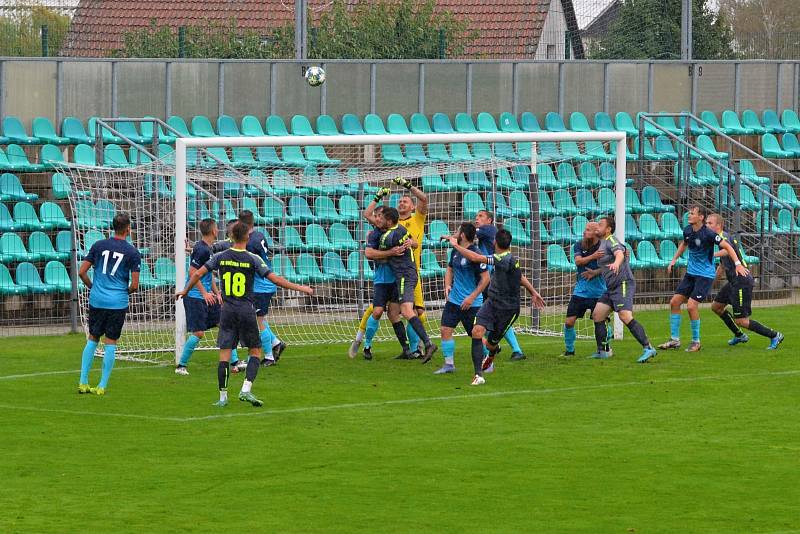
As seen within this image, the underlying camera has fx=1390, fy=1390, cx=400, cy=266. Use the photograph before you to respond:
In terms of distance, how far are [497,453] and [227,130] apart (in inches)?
530

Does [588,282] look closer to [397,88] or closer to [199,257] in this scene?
[199,257]

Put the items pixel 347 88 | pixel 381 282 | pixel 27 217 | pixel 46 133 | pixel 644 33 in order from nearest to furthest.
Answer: pixel 381 282 < pixel 27 217 < pixel 46 133 < pixel 347 88 < pixel 644 33

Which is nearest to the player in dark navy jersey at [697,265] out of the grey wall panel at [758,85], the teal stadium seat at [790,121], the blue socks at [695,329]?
the blue socks at [695,329]

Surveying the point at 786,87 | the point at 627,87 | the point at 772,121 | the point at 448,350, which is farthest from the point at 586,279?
the point at 786,87

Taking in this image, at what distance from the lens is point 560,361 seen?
16.4 metres

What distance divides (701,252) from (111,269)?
7.31 meters

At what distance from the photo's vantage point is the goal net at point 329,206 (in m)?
18.2

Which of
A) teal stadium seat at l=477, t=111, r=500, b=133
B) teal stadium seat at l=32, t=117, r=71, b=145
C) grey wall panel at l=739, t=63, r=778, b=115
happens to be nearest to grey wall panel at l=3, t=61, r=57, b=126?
teal stadium seat at l=32, t=117, r=71, b=145

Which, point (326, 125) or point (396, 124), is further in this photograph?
point (396, 124)

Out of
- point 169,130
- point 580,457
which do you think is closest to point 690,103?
point 169,130

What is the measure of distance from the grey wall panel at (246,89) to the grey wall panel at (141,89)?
40.8 inches

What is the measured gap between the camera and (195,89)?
23.8 m

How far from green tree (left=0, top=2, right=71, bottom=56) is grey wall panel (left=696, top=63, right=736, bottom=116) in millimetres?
12380

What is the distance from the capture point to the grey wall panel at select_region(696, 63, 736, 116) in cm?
2748
